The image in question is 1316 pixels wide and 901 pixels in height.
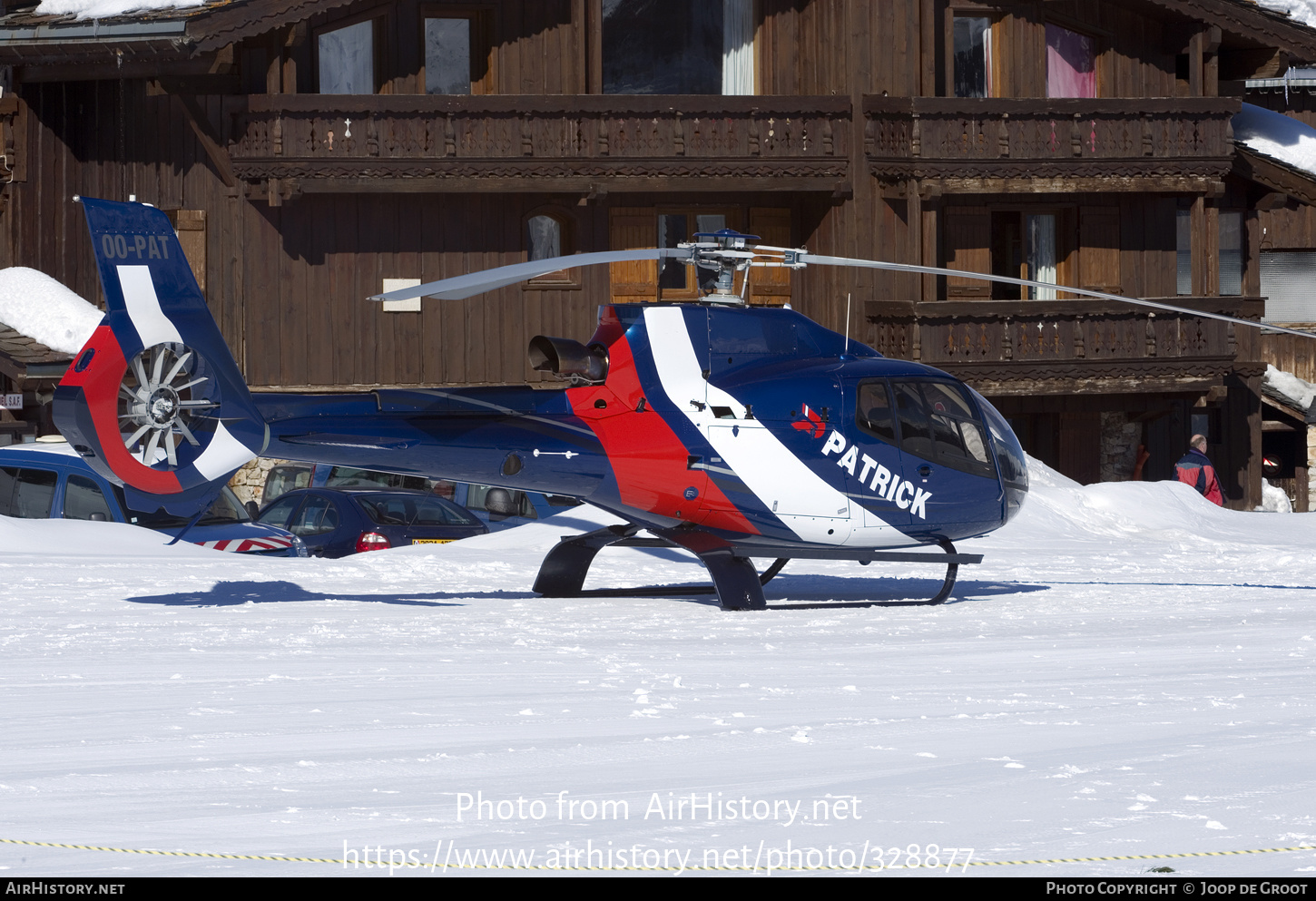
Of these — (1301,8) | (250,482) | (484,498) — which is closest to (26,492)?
(484,498)

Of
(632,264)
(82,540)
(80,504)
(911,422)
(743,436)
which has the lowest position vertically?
(82,540)

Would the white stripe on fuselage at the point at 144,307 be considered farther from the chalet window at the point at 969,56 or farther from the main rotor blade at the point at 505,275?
the chalet window at the point at 969,56

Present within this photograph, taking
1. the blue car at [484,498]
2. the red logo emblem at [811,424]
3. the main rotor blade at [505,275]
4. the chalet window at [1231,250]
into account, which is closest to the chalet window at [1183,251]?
the chalet window at [1231,250]

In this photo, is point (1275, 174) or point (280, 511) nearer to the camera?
point (280, 511)

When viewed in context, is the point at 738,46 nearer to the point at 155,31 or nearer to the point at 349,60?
the point at 349,60

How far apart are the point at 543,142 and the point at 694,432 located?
14185 mm

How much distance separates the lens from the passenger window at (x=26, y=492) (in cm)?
1639

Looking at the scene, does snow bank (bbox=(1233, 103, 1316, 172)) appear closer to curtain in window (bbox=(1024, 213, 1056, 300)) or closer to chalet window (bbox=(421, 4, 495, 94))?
curtain in window (bbox=(1024, 213, 1056, 300))

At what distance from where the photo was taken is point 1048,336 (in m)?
27.6

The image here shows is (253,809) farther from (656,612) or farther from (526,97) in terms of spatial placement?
(526,97)

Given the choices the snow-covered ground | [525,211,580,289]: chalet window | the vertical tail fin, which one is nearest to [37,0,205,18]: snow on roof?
[525,211,580,289]: chalet window

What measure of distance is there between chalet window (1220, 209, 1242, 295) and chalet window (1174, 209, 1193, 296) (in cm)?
90

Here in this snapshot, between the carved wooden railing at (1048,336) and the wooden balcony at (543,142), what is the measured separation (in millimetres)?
2705
